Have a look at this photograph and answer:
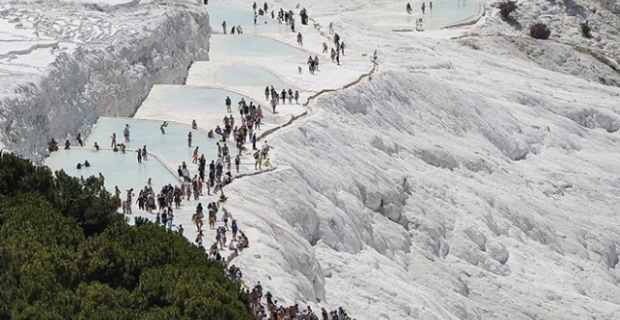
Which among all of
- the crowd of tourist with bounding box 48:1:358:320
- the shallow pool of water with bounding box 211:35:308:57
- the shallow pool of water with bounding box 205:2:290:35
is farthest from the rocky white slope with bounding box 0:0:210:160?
the shallow pool of water with bounding box 205:2:290:35

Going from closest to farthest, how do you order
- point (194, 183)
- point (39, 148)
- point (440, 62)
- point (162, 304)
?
point (162, 304), point (194, 183), point (39, 148), point (440, 62)

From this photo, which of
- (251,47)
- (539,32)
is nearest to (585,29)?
(539,32)

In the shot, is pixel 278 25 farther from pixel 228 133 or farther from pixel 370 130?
pixel 228 133

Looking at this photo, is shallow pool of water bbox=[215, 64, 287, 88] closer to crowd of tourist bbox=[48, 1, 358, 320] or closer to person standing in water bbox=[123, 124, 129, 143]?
crowd of tourist bbox=[48, 1, 358, 320]

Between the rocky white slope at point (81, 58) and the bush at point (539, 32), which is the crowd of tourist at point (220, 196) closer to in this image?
the rocky white slope at point (81, 58)

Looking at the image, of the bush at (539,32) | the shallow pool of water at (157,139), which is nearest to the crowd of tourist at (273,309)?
the shallow pool of water at (157,139)

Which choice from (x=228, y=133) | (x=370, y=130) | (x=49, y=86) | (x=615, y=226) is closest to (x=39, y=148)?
(x=49, y=86)
